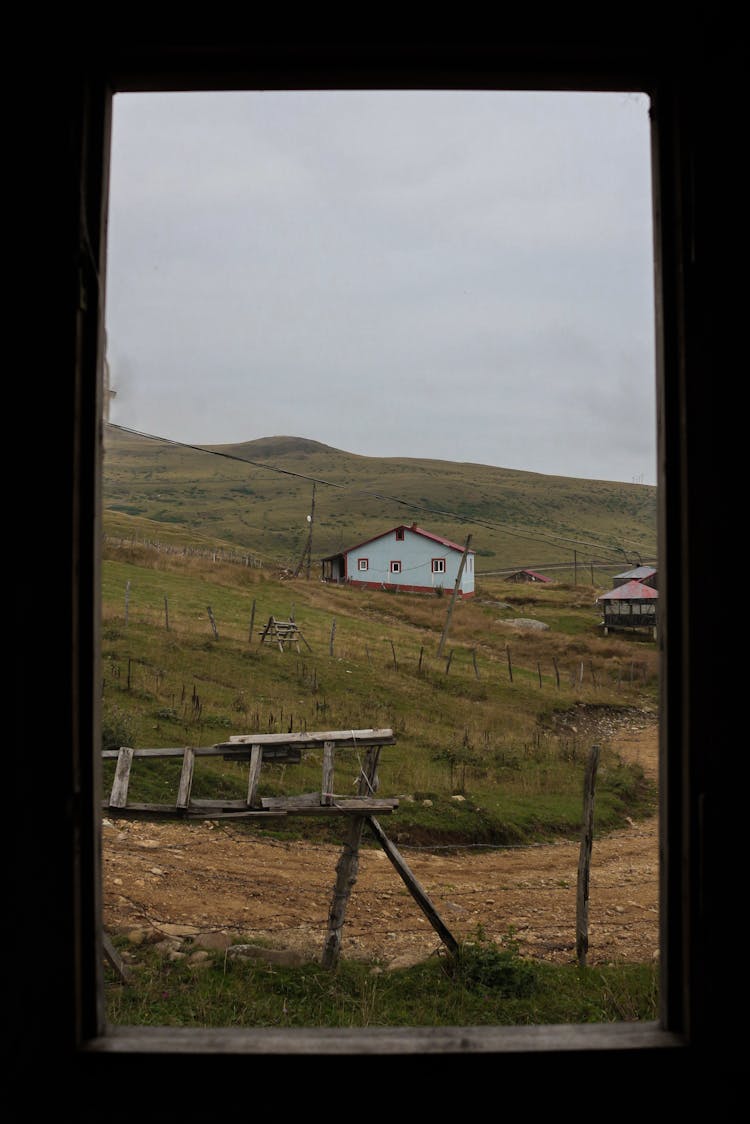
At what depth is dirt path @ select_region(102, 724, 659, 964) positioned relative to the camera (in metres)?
7.05

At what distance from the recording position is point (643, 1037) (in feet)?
3.87

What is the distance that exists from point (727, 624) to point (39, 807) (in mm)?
1055

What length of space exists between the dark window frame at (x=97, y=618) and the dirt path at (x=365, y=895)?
566cm

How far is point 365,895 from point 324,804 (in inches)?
109

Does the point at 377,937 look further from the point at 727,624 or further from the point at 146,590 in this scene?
the point at 146,590

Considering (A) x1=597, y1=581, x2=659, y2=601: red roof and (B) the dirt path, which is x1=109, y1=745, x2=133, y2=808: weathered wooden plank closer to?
(B) the dirt path

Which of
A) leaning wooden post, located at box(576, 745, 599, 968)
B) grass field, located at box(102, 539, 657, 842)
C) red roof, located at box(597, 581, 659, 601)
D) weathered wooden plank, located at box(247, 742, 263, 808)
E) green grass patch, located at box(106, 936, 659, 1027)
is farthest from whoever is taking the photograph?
red roof, located at box(597, 581, 659, 601)

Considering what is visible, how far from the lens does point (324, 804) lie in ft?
20.4

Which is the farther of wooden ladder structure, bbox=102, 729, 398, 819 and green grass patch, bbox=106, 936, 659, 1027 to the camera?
wooden ladder structure, bbox=102, 729, 398, 819

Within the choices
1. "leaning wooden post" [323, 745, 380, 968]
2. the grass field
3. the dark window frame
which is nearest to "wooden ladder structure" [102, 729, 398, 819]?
"leaning wooden post" [323, 745, 380, 968]

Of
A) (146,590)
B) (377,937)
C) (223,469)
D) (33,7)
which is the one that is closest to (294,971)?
(377,937)

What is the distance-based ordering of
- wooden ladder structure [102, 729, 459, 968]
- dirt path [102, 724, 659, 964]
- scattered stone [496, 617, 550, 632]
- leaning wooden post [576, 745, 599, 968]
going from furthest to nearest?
scattered stone [496, 617, 550, 632] < dirt path [102, 724, 659, 964] < leaning wooden post [576, 745, 599, 968] < wooden ladder structure [102, 729, 459, 968]

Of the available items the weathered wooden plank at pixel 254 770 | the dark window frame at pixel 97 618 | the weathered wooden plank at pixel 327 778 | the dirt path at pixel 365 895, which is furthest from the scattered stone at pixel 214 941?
the dark window frame at pixel 97 618

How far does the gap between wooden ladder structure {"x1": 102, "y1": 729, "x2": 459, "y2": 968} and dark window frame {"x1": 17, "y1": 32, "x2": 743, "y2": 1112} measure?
5.02 meters
